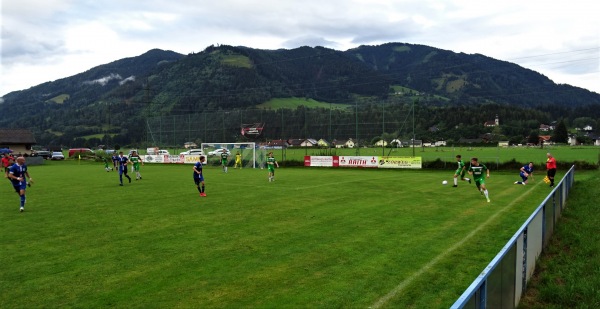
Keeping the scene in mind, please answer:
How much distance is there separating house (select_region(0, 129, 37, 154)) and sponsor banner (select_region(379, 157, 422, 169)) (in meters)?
62.6

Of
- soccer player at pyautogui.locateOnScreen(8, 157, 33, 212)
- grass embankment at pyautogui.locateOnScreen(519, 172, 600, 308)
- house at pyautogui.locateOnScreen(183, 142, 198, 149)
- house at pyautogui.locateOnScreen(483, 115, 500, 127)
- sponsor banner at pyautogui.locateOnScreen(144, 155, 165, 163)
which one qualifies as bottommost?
grass embankment at pyautogui.locateOnScreen(519, 172, 600, 308)

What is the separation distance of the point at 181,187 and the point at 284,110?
105 feet

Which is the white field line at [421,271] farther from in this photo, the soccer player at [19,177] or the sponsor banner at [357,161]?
the sponsor banner at [357,161]

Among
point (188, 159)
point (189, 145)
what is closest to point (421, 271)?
point (188, 159)

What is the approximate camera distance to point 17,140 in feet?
232

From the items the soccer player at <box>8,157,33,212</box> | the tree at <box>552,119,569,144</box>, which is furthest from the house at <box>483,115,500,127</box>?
the soccer player at <box>8,157,33,212</box>

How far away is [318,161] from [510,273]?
124 ft

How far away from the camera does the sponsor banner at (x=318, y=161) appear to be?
42281mm

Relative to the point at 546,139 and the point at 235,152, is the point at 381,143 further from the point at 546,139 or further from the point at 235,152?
the point at 546,139

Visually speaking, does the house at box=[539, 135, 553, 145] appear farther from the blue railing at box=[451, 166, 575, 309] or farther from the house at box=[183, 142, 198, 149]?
the blue railing at box=[451, 166, 575, 309]

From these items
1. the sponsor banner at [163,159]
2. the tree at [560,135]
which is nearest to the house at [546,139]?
the tree at [560,135]

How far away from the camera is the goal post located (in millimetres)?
44906

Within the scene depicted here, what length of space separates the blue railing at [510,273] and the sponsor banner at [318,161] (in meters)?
33.2

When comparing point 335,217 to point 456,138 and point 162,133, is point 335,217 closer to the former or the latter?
point 162,133
